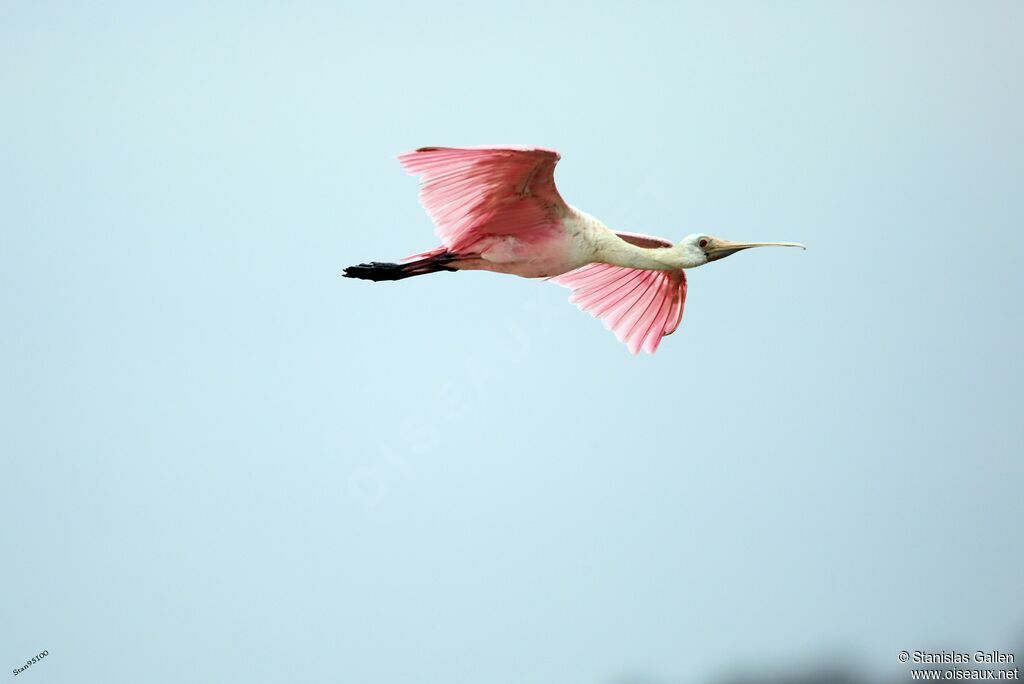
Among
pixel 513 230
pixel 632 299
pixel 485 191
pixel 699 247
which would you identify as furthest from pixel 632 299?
pixel 485 191

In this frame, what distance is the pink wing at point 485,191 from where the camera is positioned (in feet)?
20.1

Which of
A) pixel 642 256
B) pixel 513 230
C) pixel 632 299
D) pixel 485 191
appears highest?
pixel 485 191

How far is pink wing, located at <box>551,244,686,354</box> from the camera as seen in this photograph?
767 centimetres

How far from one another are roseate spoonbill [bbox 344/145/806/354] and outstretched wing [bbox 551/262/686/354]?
0.19m

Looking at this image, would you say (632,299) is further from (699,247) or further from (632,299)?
(699,247)

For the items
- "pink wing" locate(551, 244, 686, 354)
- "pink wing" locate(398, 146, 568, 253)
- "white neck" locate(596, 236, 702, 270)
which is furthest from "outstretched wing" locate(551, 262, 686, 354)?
"pink wing" locate(398, 146, 568, 253)

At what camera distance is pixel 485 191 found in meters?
6.38

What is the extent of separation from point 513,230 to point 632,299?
1296 millimetres

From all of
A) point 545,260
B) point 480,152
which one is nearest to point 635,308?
point 545,260

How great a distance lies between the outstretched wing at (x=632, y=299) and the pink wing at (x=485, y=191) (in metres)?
1.15

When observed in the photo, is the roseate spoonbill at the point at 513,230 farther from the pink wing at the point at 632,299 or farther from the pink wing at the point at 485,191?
the pink wing at the point at 632,299

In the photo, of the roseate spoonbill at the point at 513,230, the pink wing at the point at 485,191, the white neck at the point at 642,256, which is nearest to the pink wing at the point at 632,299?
the roseate spoonbill at the point at 513,230

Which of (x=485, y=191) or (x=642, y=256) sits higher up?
(x=485, y=191)

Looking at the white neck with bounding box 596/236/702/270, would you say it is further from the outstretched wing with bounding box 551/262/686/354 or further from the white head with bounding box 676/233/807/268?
the outstretched wing with bounding box 551/262/686/354
